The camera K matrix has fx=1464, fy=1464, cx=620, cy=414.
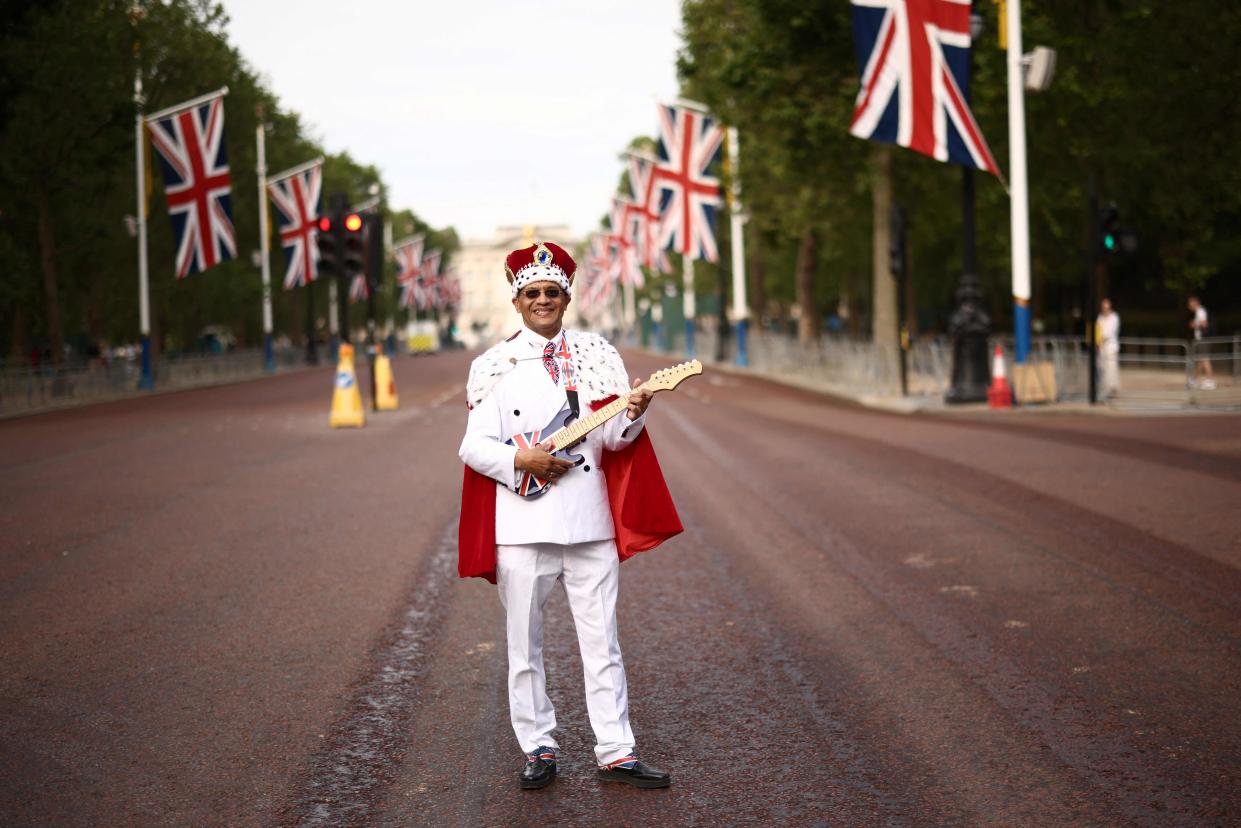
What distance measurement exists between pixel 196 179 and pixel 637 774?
3252 centimetres

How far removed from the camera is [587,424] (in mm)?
4988

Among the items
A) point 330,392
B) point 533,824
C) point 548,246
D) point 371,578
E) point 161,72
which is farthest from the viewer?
point 161,72

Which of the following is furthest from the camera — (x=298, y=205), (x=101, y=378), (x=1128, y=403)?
(x=298, y=205)

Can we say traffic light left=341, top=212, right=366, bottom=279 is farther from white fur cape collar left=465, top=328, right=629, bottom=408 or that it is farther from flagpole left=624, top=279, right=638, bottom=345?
flagpole left=624, top=279, right=638, bottom=345

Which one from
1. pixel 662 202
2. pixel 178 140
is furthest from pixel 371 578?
pixel 662 202

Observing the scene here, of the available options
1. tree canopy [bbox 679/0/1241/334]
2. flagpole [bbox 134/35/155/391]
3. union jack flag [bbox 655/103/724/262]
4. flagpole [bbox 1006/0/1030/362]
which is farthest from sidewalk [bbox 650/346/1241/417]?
flagpole [bbox 134/35/155/391]

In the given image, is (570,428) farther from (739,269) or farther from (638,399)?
(739,269)

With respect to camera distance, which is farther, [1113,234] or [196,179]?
[196,179]

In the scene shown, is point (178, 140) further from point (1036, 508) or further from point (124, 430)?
point (1036, 508)

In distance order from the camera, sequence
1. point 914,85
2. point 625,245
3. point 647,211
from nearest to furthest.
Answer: point 914,85
point 647,211
point 625,245

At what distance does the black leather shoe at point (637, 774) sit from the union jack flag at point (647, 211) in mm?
40073

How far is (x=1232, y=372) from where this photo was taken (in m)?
26.5

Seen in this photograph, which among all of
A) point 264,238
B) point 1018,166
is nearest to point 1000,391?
Result: point 1018,166

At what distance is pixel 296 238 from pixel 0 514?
3520cm
